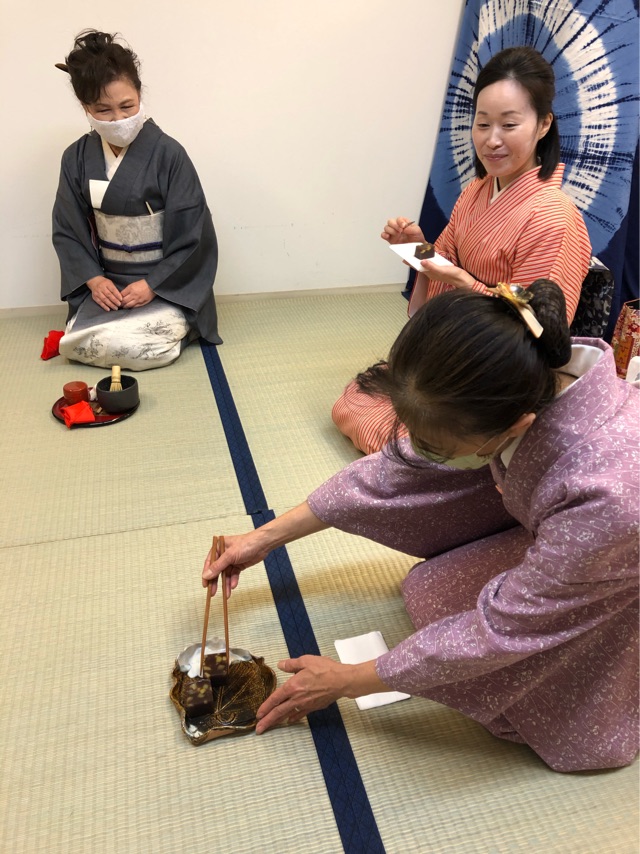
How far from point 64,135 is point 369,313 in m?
1.63

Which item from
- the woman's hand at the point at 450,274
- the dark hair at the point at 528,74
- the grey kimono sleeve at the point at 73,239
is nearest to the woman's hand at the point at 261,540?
the woman's hand at the point at 450,274

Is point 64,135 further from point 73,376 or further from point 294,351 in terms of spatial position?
point 294,351

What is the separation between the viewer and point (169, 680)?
4.88ft

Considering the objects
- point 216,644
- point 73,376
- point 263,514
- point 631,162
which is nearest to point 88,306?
point 73,376

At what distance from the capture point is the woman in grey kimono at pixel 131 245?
108 inches

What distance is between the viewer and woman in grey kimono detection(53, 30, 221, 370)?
275cm

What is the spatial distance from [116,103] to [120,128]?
0.31 ft

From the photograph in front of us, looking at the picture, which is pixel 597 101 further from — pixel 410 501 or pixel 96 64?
pixel 410 501

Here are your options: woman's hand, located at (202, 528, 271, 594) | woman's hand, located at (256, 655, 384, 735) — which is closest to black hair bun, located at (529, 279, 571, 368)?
woman's hand, located at (256, 655, 384, 735)

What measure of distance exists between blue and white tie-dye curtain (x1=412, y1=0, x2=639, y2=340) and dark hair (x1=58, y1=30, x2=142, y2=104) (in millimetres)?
1659

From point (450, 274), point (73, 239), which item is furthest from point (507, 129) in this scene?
point (73, 239)

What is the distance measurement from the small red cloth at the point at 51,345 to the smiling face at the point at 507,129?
1.86 meters

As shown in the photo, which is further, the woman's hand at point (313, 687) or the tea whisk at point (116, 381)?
the tea whisk at point (116, 381)

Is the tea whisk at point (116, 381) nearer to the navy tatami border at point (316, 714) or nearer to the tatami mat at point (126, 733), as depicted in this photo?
the navy tatami border at point (316, 714)
